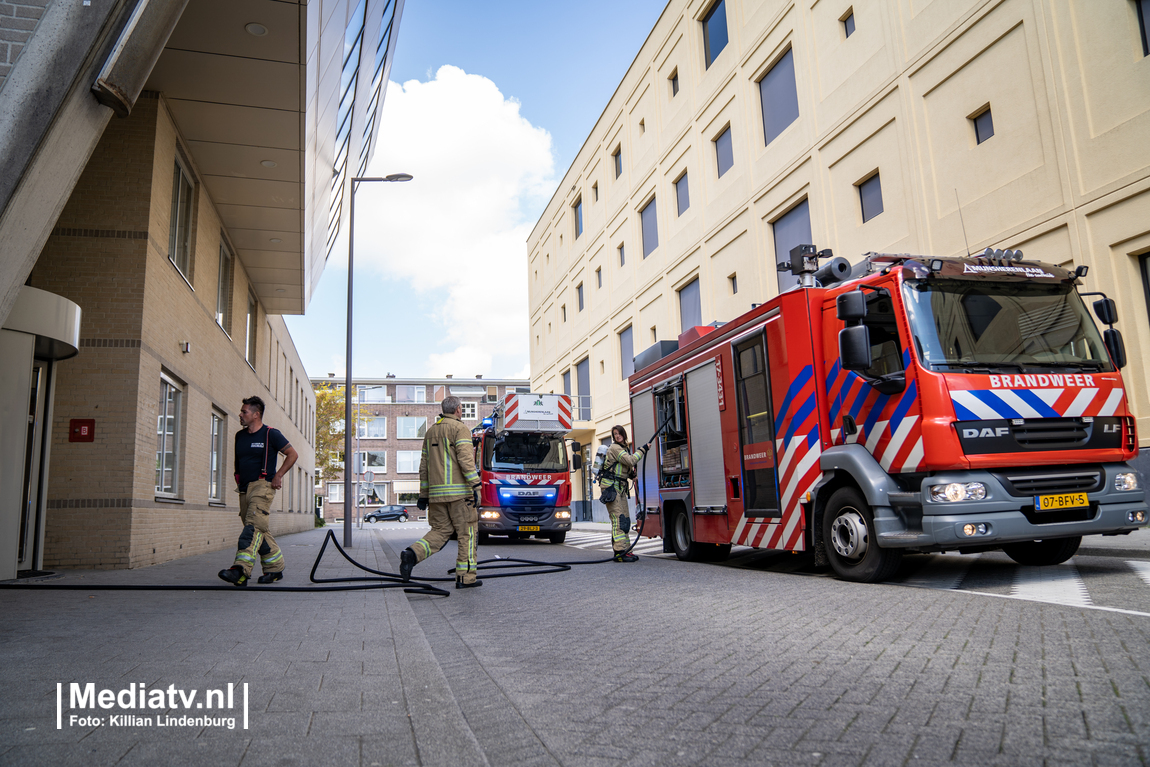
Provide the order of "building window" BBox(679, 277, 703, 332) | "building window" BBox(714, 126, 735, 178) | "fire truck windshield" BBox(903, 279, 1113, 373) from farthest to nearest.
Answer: "building window" BBox(679, 277, 703, 332)
"building window" BBox(714, 126, 735, 178)
"fire truck windshield" BBox(903, 279, 1113, 373)

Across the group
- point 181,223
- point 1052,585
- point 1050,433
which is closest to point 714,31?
point 181,223

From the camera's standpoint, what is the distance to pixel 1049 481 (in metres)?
6.89

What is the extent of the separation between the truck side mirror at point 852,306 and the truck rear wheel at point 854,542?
66.8 inches

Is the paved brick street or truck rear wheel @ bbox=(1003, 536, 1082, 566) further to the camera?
truck rear wheel @ bbox=(1003, 536, 1082, 566)

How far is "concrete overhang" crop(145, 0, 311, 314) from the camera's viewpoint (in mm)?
9656

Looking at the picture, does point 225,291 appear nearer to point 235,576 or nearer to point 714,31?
point 235,576

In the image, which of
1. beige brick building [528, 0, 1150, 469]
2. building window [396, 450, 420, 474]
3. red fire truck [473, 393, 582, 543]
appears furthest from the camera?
building window [396, 450, 420, 474]

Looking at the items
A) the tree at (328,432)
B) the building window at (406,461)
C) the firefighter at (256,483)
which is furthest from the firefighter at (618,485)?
the building window at (406,461)

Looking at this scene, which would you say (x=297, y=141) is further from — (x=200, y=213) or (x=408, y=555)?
(x=408, y=555)

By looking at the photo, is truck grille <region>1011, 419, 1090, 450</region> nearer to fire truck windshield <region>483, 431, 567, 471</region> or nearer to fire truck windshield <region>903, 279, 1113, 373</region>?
fire truck windshield <region>903, 279, 1113, 373</region>

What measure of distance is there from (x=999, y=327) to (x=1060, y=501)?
5.35 feet

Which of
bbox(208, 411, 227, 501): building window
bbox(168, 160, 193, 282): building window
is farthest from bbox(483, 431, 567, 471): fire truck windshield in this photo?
bbox(168, 160, 193, 282): building window

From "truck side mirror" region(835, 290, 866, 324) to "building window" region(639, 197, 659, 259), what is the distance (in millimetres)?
20486

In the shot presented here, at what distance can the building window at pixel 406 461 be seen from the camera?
72312mm
